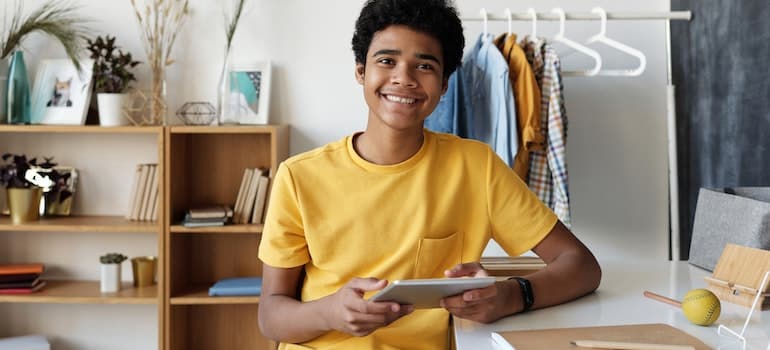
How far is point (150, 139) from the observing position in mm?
3566

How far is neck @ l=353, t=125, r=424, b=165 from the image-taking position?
165 cm

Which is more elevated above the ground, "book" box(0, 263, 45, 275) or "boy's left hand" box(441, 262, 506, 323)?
"boy's left hand" box(441, 262, 506, 323)

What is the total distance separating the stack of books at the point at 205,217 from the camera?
3.26 metres

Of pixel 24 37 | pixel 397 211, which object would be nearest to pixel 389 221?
pixel 397 211

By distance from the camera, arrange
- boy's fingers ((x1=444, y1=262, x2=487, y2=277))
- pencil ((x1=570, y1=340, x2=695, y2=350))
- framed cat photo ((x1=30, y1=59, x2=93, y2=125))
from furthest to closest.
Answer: framed cat photo ((x1=30, y1=59, x2=93, y2=125)), boy's fingers ((x1=444, y1=262, x2=487, y2=277)), pencil ((x1=570, y1=340, x2=695, y2=350))

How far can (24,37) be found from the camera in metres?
3.50

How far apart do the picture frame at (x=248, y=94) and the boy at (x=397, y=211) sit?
5.73 ft

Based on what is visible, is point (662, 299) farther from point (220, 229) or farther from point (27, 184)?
point (27, 184)

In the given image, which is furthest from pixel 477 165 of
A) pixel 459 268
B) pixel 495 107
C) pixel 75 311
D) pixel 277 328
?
pixel 75 311

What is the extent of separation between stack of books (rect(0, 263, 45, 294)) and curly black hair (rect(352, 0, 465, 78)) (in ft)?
7.08

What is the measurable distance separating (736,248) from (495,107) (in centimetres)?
142

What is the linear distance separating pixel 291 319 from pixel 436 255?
11.4 inches

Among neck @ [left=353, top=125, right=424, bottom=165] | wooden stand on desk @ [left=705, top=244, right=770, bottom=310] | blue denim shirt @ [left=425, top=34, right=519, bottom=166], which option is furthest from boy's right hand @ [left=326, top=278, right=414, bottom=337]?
blue denim shirt @ [left=425, top=34, right=519, bottom=166]

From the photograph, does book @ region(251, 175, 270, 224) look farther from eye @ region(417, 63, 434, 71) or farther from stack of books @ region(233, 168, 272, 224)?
eye @ region(417, 63, 434, 71)
